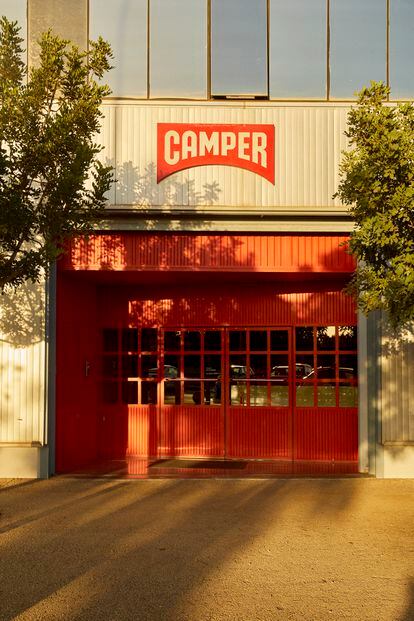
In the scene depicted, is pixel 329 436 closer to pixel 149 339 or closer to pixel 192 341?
pixel 192 341

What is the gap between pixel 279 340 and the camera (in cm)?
1190

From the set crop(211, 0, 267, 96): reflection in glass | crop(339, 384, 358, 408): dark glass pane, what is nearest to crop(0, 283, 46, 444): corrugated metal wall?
crop(211, 0, 267, 96): reflection in glass

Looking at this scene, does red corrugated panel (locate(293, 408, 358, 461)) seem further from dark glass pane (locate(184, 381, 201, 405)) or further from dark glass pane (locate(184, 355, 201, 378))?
dark glass pane (locate(184, 355, 201, 378))

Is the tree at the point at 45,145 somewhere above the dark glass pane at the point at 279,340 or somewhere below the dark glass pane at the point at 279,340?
above

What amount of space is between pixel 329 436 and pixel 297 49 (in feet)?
19.0

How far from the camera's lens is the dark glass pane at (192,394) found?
11961 mm

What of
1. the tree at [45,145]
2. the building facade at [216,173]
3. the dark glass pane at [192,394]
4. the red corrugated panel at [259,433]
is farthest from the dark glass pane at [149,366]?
the tree at [45,145]

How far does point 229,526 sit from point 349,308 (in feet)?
16.6

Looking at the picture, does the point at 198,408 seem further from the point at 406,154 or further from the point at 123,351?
the point at 406,154

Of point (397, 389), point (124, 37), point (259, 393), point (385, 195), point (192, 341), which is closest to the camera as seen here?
point (385, 195)

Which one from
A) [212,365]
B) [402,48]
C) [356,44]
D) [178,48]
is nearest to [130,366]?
[212,365]

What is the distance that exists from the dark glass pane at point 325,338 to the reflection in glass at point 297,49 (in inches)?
138

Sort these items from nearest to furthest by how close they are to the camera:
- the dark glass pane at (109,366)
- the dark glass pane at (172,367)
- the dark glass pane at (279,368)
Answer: the dark glass pane at (279,368), the dark glass pane at (172,367), the dark glass pane at (109,366)

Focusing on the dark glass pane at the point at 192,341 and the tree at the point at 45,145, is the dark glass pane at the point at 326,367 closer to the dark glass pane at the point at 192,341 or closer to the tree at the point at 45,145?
the dark glass pane at the point at 192,341
